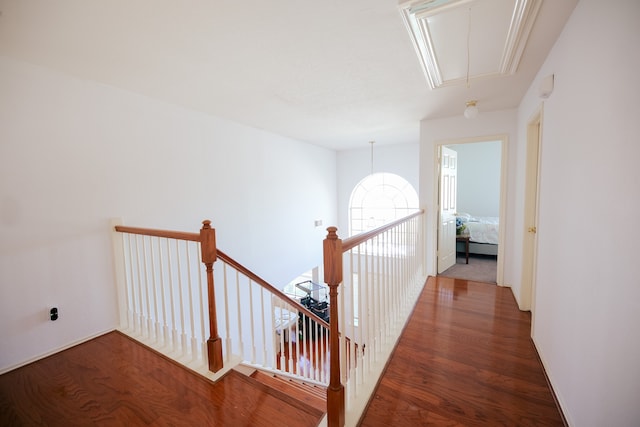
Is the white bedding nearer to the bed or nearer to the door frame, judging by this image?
the bed

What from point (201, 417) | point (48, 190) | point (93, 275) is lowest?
point (201, 417)

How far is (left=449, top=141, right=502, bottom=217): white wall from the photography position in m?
5.89

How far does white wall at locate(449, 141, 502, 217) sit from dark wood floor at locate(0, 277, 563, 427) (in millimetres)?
4476

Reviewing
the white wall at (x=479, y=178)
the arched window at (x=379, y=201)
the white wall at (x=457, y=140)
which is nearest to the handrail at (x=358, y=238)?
the white wall at (x=457, y=140)

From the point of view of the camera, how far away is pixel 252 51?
6.06 ft

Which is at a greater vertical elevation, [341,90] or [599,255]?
[341,90]

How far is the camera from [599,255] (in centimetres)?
113

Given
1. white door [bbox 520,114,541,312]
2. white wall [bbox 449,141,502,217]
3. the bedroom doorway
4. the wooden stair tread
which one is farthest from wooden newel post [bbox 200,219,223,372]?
white wall [bbox 449,141,502,217]

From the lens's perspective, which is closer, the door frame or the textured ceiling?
the textured ceiling

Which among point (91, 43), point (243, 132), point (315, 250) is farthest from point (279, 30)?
point (315, 250)

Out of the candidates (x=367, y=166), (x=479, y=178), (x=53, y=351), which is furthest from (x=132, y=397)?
(x=479, y=178)

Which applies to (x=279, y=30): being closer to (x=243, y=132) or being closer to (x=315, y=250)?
(x=243, y=132)

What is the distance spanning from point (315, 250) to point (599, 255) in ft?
15.1

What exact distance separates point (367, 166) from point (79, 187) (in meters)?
5.11
